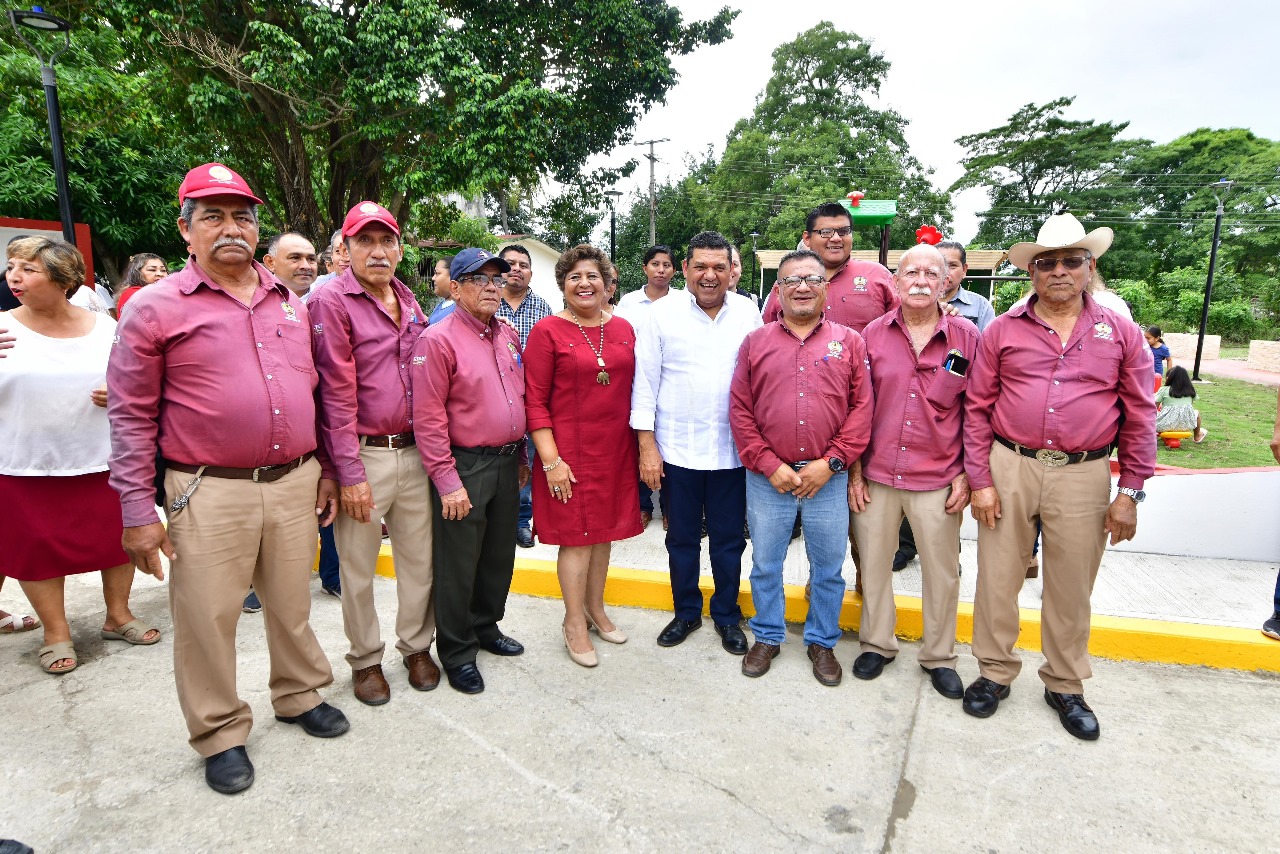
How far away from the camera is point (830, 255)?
408 centimetres

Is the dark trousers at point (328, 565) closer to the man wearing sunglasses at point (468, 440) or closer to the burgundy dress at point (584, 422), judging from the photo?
the man wearing sunglasses at point (468, 440)

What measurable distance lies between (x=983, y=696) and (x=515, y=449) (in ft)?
8.03

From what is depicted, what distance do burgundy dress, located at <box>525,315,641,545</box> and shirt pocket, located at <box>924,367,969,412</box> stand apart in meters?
1.45

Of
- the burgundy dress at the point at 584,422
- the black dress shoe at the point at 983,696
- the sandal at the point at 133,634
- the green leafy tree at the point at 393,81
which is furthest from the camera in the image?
the green leafy tree at the point at 393,81

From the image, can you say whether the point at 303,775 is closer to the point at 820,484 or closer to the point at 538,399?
the point at 538,399

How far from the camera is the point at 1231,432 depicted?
8.03 metres

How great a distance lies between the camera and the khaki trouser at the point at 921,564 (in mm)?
3279

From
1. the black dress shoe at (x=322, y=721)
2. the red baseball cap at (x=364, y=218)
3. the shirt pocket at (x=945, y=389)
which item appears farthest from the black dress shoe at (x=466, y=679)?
the shirt pocket at (x=945, y=389)

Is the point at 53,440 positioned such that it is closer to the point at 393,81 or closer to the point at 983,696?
the point at 983,696

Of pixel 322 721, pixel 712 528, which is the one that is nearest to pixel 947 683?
pixel 712 528

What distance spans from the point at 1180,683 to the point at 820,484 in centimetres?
201

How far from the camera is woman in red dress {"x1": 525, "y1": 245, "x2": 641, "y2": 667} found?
11.1 ft

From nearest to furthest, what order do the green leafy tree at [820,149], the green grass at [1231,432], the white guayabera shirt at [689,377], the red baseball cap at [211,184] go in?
1. the red baseball cap at [211,184]
2. the white guayabera shirt at [689,377]
3. the green grass at [1231,432]
4. the green leafy tree at [820,149]

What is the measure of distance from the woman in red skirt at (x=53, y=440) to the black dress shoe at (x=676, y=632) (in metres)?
2.94
